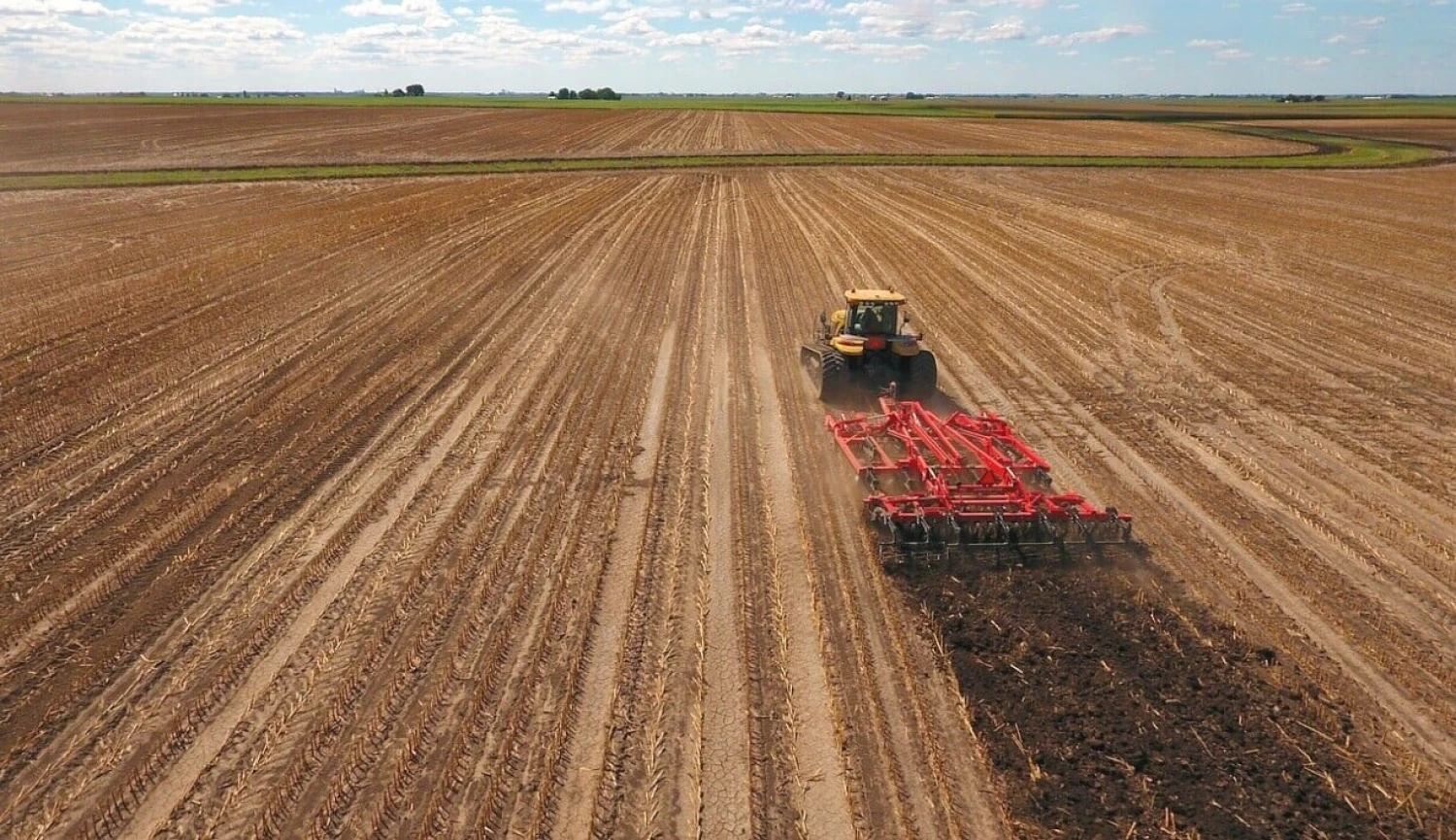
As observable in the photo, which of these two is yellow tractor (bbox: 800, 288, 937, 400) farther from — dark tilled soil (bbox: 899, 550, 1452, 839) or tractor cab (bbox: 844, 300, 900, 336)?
dark tilled soil (bbox: 899, 550, 1452, 839)

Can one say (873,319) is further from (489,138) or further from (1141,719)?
A: (489,138)

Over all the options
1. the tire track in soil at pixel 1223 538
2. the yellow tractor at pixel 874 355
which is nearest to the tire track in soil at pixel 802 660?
the yellow tractor at pixel 874 355

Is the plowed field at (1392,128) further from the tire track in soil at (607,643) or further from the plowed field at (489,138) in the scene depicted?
the tire track in soil at (607,643)

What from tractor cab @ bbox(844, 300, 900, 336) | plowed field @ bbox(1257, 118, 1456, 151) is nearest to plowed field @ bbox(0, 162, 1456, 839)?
tractor cab @ bbox(844, 300, 900, 336)

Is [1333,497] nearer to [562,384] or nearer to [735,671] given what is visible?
[735,671]

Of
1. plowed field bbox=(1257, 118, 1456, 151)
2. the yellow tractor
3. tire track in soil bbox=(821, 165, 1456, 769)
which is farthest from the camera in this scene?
plowed field bbox=(1257, 118, 1456, 151)

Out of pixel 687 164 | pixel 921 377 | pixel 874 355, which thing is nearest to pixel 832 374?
pixel 874 355

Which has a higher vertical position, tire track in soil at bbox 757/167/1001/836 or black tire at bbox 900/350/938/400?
black tire at bbox 900/350/938/400
